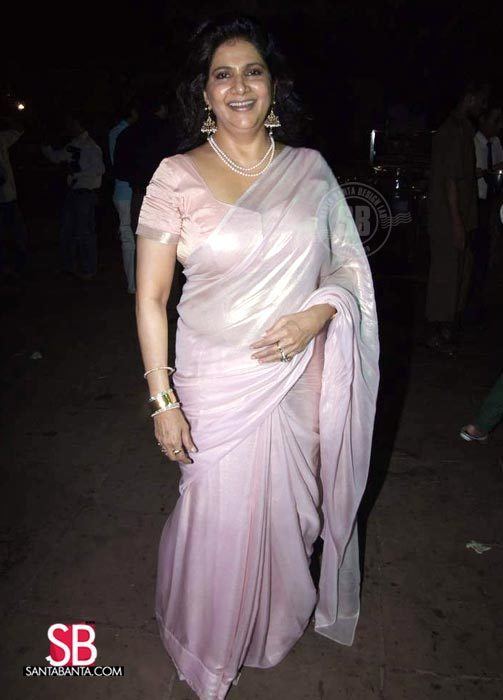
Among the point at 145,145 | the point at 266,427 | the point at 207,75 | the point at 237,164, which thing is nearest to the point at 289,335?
the point at 266,427

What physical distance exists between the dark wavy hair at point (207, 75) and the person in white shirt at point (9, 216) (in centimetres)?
546

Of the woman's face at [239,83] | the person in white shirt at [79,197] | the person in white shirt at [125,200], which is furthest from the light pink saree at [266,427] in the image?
the person in white shirt at [79,197]

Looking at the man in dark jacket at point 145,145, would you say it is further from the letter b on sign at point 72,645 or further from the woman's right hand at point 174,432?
the woman's right hand at point 174,432

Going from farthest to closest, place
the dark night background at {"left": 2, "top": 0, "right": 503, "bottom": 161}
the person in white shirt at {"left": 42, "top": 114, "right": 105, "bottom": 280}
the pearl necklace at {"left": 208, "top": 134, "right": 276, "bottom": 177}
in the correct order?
the dark night background at {"left": 2, "top": 0, "right": 503, "bottom": 161} < the person in white shirt at {"left": 42, "top": 114, "right": 105, "bottom": 280} < the pearl necklace at {"left": 208, "top": 134, "right": 276, "bottom": 177}

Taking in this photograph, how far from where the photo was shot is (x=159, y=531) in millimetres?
2684

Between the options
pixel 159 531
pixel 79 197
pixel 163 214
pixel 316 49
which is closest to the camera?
pixel 163 214

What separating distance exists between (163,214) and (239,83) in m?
0.45

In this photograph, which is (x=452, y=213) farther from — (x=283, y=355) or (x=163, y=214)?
(x=163, y=214)

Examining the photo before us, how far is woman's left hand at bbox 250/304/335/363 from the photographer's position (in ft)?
5.33

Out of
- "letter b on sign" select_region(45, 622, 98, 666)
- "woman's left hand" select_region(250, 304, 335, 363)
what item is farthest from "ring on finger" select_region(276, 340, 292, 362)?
"letter b on sign" select_region(45, 622, 98, 666)

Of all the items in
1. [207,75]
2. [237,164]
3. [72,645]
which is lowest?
[72,645]

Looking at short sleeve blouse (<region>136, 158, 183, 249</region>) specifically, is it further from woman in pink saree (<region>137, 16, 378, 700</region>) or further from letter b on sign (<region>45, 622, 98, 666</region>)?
letter b on sign (<region>45, 622, 98, 666</region>)

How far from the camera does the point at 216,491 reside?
176cm

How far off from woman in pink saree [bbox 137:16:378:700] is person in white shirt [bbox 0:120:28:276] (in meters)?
5.68
